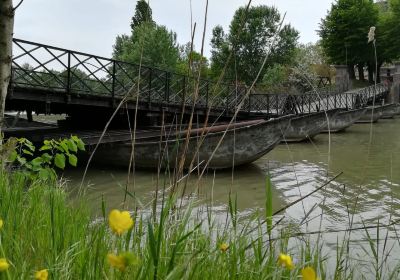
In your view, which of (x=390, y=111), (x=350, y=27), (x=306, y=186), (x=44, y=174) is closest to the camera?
(x=44, y=174)

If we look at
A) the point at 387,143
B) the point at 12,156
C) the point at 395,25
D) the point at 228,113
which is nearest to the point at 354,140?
the point at 387,143

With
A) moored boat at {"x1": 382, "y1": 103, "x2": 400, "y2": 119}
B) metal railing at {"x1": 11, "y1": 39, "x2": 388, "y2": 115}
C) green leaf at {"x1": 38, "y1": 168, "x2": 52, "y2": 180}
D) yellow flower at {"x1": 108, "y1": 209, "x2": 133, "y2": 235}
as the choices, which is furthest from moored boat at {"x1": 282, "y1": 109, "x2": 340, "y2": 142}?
moored boat at {"x1": 382, "y1": 103, "x2": 400, "y2": 119}

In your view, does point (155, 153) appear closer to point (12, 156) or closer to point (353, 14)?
point (12, 156)

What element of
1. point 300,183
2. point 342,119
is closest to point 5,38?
point 300,183

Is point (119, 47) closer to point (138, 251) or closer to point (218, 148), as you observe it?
point (218, 148)

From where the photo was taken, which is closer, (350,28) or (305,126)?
(305,126)

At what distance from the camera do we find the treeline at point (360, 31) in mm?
35469

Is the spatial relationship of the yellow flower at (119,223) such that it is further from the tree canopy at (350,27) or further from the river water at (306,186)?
the tree canopy at (350,27)

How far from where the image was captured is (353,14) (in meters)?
36.3

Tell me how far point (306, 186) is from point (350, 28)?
3288cm

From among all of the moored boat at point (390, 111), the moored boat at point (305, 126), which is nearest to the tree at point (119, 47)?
the moored boat at point (390, 111)

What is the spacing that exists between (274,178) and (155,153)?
233cm

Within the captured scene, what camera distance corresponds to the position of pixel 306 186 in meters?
7.21

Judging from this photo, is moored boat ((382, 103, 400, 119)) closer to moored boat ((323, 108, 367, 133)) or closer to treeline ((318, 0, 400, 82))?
moored boat ((323, 108, 367, 133))
